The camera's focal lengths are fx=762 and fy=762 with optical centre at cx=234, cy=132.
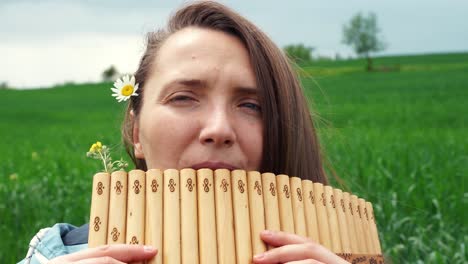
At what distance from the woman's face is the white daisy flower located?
6.3 inches

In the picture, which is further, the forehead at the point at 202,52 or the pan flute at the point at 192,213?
the forehead at the point at 202,52

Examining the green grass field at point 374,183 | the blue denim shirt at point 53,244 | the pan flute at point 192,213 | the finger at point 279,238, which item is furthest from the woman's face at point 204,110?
the green grass field at point 374,183

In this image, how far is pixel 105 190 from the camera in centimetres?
227

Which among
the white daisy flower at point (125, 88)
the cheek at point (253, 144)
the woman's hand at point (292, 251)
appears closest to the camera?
the woman's hand at point (292, 251)

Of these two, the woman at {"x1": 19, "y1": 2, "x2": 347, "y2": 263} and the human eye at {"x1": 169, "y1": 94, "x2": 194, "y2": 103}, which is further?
the human eye at {"x1": 169, "y1": 94, "x2": 194, "y2": 103}

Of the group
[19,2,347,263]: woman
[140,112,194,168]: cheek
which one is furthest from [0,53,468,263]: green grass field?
[140,112,194,168]: cheek

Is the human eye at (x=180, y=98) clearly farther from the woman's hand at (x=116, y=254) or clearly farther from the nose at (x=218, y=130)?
the woman's hand at (x=116, y=254)

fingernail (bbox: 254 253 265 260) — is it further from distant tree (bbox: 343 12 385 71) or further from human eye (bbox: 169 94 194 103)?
distant tree (bbox: 343 12 385 71)

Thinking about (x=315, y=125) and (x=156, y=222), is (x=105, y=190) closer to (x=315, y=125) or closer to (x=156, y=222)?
(x=156, y=222)

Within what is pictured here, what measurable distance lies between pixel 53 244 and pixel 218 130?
0.80 meters

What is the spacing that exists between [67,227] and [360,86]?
98.8 ft

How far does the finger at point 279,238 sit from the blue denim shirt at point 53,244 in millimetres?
754

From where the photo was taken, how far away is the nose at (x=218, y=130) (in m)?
2.34

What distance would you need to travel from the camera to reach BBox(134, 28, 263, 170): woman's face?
239 cm
